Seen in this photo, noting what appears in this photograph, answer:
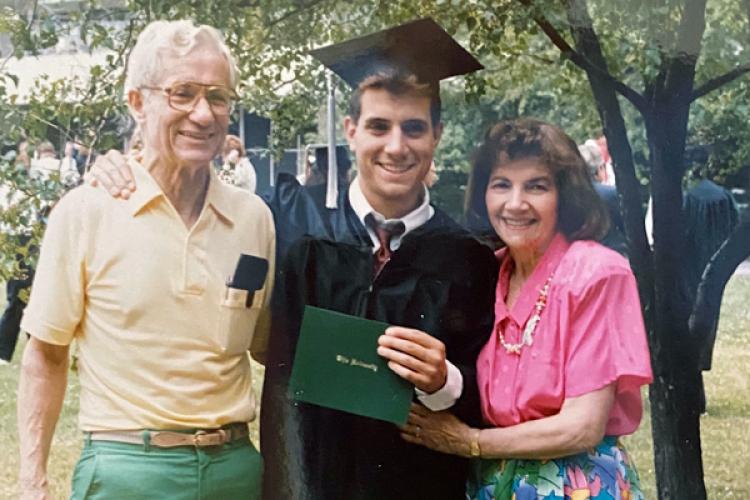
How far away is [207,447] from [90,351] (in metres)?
0.41

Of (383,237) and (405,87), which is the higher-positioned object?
(405,87)

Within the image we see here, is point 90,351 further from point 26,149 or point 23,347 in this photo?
point 26,149

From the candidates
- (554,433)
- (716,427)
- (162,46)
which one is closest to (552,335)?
(554,433)

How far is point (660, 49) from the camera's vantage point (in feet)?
9.96

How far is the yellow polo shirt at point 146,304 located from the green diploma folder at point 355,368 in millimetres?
222

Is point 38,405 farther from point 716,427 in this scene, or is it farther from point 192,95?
point 716,427

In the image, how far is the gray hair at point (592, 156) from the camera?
9.59ft

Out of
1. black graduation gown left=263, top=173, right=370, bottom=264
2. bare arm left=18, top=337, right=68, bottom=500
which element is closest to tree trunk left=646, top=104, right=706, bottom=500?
black graduation gown left=263, top=173, right=370, bottom=264

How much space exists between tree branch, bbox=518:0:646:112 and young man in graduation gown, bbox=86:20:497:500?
22cm

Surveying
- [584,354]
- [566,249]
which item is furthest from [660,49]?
[584,354]

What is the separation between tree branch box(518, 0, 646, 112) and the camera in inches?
119

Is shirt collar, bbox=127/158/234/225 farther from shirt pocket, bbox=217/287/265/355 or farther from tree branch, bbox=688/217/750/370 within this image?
tree branch, bbox=688/217/750/370

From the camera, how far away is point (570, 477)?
290 centimetres

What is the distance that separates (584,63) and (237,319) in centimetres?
117
